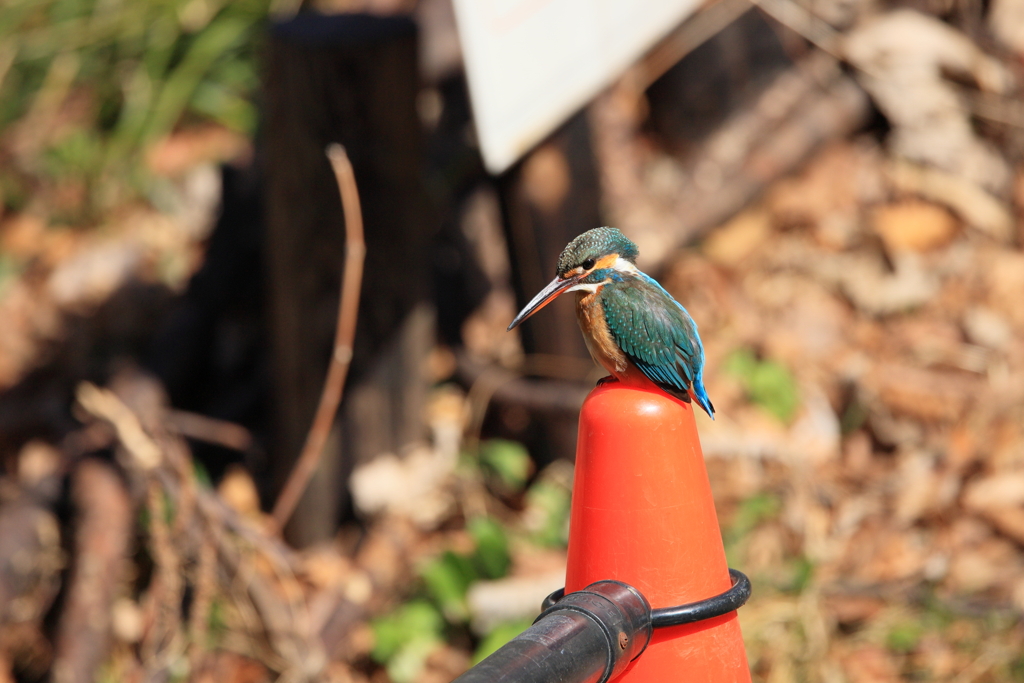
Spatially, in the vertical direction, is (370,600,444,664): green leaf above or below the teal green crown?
below

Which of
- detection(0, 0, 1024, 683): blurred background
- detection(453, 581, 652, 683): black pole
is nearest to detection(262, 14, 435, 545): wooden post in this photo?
detection(0, 0, 1024, 683): blurred background

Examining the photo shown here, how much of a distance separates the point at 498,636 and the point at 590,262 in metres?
1.65

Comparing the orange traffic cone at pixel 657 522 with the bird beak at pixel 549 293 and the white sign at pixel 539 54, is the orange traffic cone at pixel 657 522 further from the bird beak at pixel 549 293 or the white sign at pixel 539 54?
the white sign at pixel 539 54

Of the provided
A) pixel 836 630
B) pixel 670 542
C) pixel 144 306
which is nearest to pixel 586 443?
Result: pixel 670 542

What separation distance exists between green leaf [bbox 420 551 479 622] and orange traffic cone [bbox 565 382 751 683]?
5.44 feet

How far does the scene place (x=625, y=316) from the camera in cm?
122

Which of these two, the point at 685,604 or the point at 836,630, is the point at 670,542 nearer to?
the point at 685,604

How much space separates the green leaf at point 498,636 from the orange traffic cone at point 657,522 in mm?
1468

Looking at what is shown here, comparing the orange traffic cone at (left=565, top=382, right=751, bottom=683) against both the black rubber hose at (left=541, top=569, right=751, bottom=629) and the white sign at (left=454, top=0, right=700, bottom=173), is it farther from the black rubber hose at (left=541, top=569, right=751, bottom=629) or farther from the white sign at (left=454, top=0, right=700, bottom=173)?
the white sign at (left=454, top=0, right=700, bottom=173)

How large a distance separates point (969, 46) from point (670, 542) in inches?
149

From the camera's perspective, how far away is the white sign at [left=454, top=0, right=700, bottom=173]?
2271 mm

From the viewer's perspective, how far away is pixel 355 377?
119 inches

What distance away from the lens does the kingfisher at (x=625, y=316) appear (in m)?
1.20

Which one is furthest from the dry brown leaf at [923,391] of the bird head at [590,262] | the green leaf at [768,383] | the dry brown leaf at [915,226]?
the bird head at [590,262]
